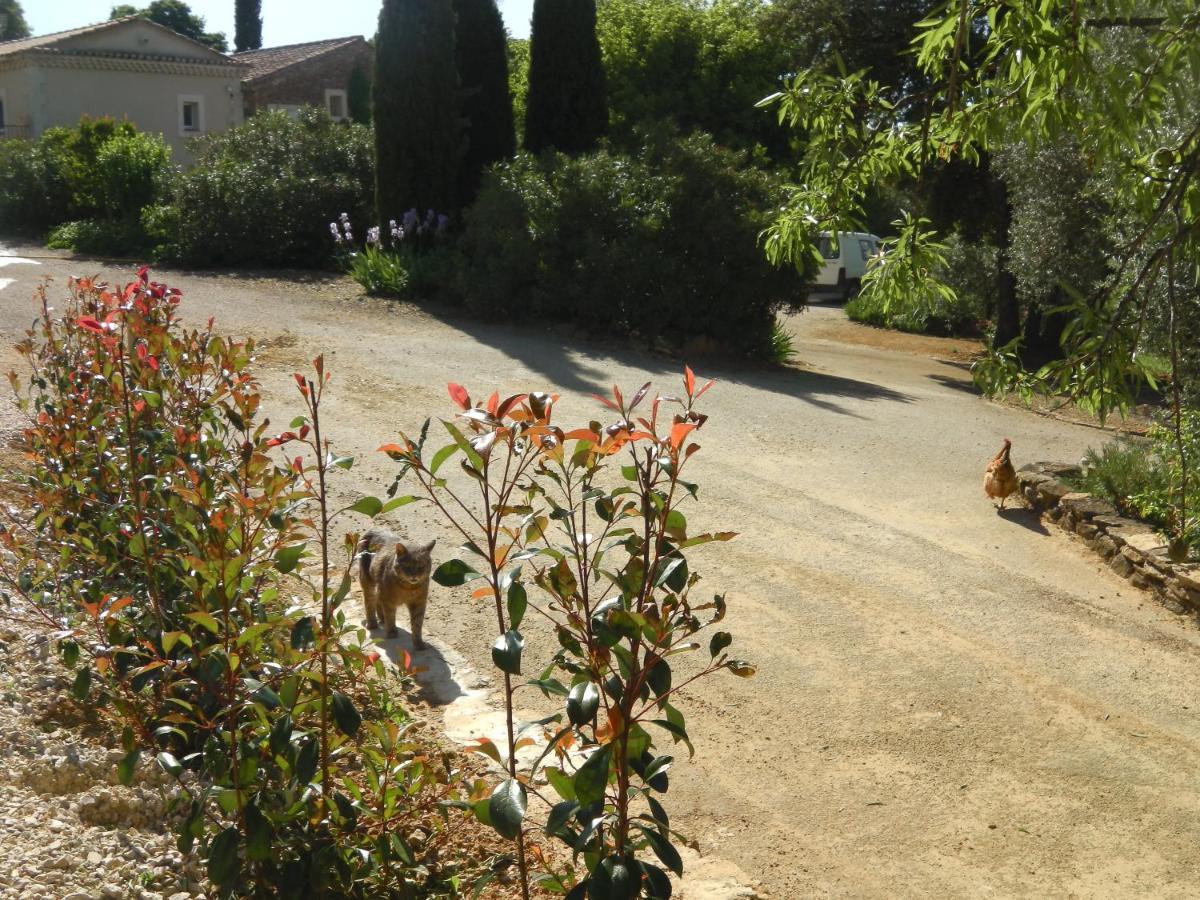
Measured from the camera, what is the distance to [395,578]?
18.2 feet

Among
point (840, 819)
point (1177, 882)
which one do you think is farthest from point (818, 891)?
point (1177, 882)

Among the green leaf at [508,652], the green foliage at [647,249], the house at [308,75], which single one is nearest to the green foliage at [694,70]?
the green foliage at [647,249]

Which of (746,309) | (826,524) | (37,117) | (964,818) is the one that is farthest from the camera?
(37,117)

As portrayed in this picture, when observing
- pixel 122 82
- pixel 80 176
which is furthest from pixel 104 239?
pixel 122 82

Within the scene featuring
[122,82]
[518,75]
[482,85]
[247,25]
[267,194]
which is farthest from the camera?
[247,25]

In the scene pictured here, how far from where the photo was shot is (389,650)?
18.8ft

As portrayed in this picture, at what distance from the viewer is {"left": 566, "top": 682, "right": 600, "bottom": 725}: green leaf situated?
2.26 m

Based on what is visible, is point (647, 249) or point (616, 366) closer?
point (616, 366)

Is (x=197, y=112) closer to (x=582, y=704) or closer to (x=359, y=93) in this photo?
(x=359, y=93)

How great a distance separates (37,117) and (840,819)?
114 ft

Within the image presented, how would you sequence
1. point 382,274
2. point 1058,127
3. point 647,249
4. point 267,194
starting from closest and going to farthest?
point 1058,127 < point 647,249 < point 382,274 < point 267,194

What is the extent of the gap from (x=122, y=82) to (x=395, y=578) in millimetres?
33582

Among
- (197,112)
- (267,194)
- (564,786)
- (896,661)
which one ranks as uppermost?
(197,112)

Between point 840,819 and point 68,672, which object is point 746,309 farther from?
point 68,672
